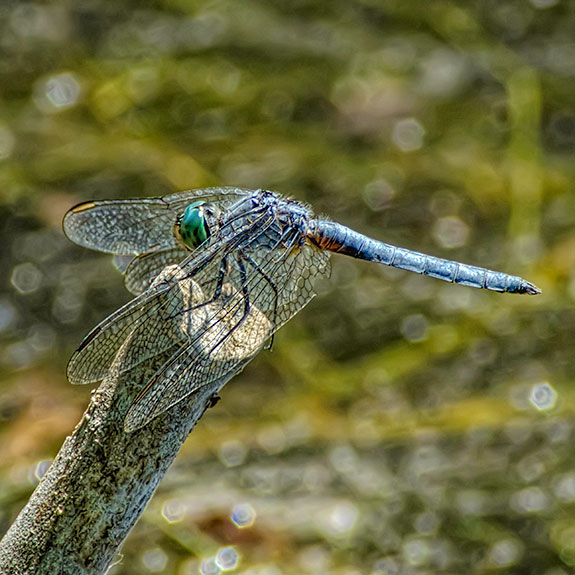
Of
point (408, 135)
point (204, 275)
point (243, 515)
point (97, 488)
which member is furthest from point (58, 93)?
point (97, 488)

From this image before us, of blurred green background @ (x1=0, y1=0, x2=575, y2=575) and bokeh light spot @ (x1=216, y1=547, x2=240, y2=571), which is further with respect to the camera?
blurred green background @ (x1=0, y1=0, x2=575, y2=575)

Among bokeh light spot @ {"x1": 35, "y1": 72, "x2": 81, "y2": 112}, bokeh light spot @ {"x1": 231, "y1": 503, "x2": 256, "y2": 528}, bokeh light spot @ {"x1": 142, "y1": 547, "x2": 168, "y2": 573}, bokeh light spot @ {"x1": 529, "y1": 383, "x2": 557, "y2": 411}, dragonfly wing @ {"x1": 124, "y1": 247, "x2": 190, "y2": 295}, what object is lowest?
bokeh light spot @ {"x1": 529, "y1": 383, "x2": 557, "y2": 411}

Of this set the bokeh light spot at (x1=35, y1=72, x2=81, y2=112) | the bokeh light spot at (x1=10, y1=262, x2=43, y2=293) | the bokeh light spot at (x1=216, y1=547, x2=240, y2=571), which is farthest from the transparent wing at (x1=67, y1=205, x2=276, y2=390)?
the bokeh light spot at (x1=35, y1=72, x2=81, y2=112)

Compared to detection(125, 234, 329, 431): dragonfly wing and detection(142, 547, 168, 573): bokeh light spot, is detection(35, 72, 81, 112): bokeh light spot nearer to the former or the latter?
detection(142, 547, 168, 573): bokeh light spot

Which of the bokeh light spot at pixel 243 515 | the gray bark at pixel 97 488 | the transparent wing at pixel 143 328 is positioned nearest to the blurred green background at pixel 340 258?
the bokeh light spot at pixel 243 515

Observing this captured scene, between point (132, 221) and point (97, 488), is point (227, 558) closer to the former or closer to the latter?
point (132, 221)

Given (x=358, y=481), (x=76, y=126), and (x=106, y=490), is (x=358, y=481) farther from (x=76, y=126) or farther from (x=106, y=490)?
(x=76, y=126)

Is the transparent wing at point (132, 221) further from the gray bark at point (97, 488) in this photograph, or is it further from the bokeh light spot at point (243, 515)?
the bokeh light spot at point (243, 515)
